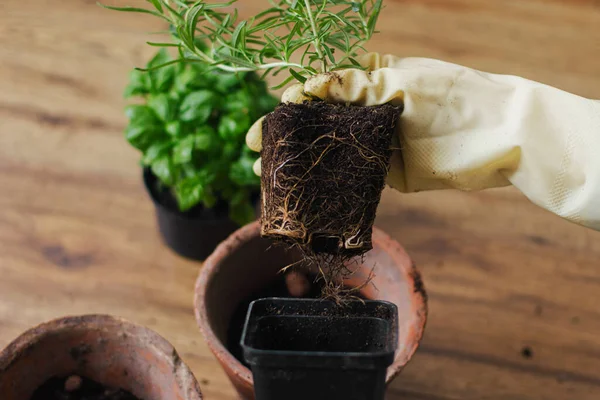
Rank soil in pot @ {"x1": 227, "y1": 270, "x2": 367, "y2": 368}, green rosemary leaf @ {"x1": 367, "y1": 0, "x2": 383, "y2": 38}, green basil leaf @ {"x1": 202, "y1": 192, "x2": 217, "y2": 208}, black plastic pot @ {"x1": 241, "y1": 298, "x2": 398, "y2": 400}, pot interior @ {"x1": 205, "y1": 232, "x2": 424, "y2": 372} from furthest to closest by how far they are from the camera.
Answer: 1. green basil leaf @ {"x1": 202, "y1": 192, "x2": 217, "y2": 208}
2. soil in pot @ {"x1": 227, "y1": 270, "x2": 367, "y2": 368}
3. pot interior @ {"x1": 205, "y1": 232, "x2": 424, "y2": 372}
4. green rosemary leaf @ {"x1": 367, "y1": 0, "x2": 383, "y2": 38}
5. black plastic pot @ {"x1": 241, "y1": 298, "x2": 398, "y2": 400}

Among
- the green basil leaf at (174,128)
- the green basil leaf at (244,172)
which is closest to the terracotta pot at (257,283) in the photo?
the green basil leaf at (244,172)

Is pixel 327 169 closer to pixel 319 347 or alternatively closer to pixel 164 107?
pixel 319 347

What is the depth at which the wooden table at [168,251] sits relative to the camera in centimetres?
120

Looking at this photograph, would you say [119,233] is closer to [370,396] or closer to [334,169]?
[334,169]

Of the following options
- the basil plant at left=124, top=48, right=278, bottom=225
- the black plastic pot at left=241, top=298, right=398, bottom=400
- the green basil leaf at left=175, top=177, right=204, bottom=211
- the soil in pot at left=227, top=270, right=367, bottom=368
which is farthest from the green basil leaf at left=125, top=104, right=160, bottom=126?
the black plastic pot at left=241, top=298, right=398, bottom=400

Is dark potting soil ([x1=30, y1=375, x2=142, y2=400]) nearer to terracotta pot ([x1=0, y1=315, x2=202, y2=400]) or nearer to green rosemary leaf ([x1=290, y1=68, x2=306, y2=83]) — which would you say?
terracotta pot ([x1=0, y1=315, x2=202, y2=400])

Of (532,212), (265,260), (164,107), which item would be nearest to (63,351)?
(265,260)

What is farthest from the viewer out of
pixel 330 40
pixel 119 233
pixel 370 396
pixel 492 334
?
pixel 119 233

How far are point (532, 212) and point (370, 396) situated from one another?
0.89m

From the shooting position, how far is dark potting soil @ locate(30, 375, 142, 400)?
0.95m

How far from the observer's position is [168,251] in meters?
1.35

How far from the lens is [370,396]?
656 millimetres

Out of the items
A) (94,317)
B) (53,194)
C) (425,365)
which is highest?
(94,317)

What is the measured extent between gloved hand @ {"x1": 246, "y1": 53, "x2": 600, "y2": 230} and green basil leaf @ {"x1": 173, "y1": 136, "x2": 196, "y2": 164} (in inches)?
13.7
